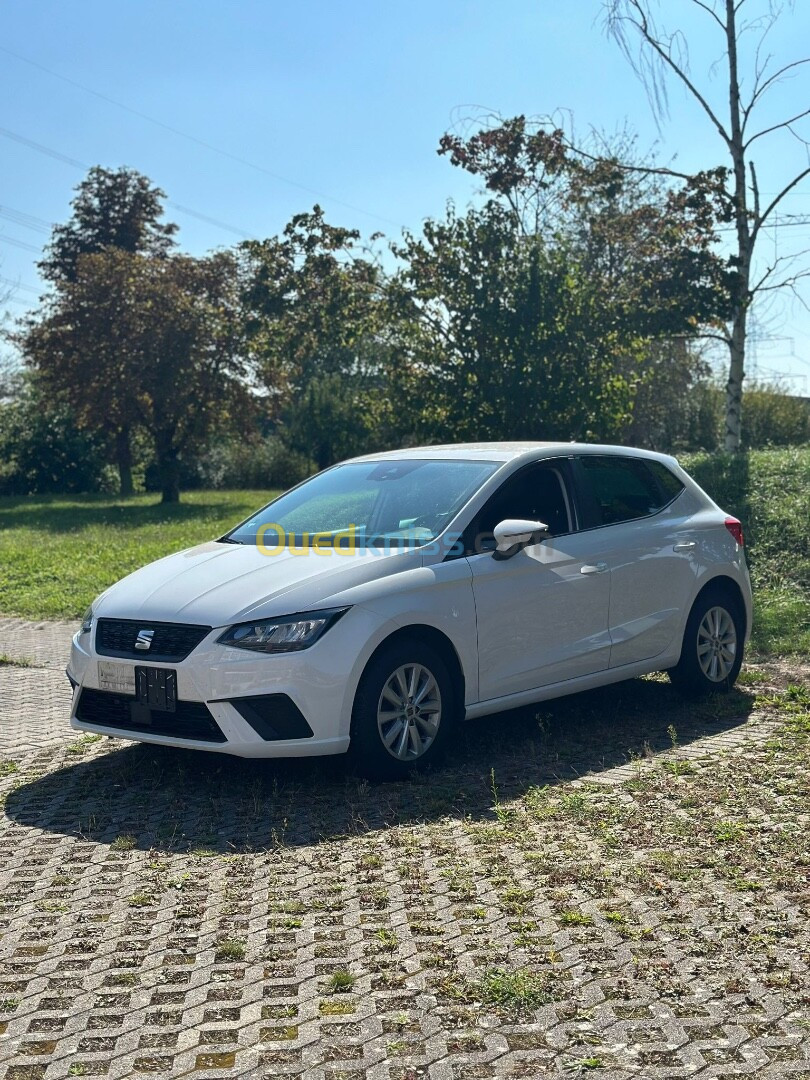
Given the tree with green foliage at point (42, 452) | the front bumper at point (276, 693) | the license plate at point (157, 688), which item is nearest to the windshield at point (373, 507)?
the front bumper at point (276, 693)

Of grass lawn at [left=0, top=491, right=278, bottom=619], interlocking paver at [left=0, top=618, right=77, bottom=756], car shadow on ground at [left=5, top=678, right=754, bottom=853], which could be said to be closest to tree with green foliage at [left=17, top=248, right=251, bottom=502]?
grass lawn at [left=0, top=491, right=278, bottom=619]

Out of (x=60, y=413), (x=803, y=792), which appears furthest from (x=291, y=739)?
(x=60, y=413)

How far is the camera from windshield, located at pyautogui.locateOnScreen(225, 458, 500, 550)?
22.7 ft

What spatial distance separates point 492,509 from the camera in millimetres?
7059

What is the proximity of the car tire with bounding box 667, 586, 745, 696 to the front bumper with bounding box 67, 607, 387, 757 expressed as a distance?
113 inches

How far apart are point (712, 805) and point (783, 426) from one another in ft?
104

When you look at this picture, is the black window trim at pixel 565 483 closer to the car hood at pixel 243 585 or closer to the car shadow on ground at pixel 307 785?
the car hood at pixel 243 585

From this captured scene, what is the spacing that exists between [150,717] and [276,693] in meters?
0.74

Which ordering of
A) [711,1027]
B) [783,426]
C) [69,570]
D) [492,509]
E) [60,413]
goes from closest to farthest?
[711,1027] → [492,509] → [69,570] → [783,426] → [60,413]

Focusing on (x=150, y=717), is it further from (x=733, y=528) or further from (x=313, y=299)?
(x=313, y=299)

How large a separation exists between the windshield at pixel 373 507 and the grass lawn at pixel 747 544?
168 inches

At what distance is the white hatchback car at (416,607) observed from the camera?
600 centimetres

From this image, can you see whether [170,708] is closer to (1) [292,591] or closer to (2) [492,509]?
(1) [292,591]

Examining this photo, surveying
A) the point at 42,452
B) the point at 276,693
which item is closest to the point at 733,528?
the point at 276,693
